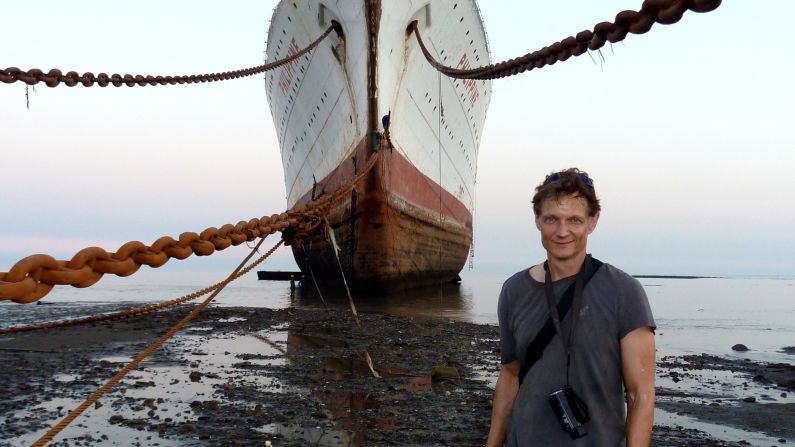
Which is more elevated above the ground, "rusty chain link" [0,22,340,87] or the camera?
"rusty chain link" [0,22,340,87]

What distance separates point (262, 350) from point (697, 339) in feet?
31.4

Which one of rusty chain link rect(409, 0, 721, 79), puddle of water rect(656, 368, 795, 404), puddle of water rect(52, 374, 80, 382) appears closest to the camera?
rusty chain link rect(409, 0, 721, 79)

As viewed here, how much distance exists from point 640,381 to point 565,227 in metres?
0.54

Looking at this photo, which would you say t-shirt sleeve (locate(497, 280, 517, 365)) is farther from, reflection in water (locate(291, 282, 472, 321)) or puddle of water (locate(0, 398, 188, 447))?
reflection in water (locate(291, 282, 472, 321))

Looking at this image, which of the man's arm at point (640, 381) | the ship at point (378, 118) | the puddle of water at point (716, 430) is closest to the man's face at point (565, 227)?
the man's arm at point (640, 381)

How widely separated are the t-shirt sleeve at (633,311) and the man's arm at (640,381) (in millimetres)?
20

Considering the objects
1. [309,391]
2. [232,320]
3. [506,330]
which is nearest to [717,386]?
[309,391]

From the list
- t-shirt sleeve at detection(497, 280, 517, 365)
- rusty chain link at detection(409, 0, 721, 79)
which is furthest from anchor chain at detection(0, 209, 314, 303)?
rusty chain link at detection(409, 0, 721, 79)

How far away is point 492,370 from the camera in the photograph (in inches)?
303

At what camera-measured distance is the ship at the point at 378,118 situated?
14.0 meters

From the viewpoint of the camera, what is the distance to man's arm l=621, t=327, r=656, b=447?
6.35ft

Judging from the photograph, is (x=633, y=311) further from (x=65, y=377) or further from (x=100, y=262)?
(x=65, y=377)

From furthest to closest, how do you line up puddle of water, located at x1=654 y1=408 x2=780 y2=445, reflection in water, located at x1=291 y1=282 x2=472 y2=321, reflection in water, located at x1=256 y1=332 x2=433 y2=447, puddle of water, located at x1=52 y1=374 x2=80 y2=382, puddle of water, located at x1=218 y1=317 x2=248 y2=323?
reflection in water, located at x1=291 y1=282 x2=472 y2=321
puddle of water, located at x1=218 y1=317 x2=248 y2=323
puddle of water, located at x1=52 y1=374 x2=80 y2=382
puddle of water, located at x1=654 y1=408 x2=780 y2=445
reflection in water, located at x1=256 y1=332 x2=433 y2=447

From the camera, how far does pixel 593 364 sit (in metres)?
2.01
